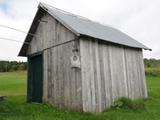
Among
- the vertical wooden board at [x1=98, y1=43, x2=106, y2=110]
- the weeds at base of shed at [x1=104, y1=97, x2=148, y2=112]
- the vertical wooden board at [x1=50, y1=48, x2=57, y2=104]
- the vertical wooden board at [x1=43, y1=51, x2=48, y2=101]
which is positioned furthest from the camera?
the vertical wooden board at [x1=43, y1=51, x2=48, y2=101]

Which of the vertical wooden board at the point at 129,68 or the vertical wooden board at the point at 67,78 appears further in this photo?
the vertical wooden board at the point at 129,68

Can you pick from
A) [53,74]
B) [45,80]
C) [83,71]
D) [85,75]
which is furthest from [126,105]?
[45,80]

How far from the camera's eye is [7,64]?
54.2 metres

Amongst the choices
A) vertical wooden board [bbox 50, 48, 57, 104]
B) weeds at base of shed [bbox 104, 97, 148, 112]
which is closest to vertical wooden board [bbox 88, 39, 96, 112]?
weeds at base of shed [bbox 104, 97, 148, 112]

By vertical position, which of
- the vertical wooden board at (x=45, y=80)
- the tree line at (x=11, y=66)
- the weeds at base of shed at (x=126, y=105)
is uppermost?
the tree line at (x=11, y=66)

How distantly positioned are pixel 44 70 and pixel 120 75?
14.0ft

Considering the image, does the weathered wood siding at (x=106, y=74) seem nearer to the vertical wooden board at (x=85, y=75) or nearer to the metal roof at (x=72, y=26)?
the vertical wooden board at (x=85, y=75)

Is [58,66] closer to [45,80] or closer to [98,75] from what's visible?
[45,80]

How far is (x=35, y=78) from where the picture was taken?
44.1 ft

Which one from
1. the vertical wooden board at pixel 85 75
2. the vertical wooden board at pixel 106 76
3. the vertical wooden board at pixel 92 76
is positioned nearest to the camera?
the vertical wooden board at pixel 85 75

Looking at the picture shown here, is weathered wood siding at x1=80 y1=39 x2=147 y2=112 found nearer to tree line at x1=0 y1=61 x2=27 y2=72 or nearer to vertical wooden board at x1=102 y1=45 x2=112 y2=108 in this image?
vertical wooden board at x1=102 y1=45 x2=112 y2=108

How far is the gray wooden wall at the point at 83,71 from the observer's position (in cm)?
988

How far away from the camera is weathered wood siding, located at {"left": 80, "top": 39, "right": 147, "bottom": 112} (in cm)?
988

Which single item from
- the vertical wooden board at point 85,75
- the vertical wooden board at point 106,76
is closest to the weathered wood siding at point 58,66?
the vertical wooden board at point 85,75
